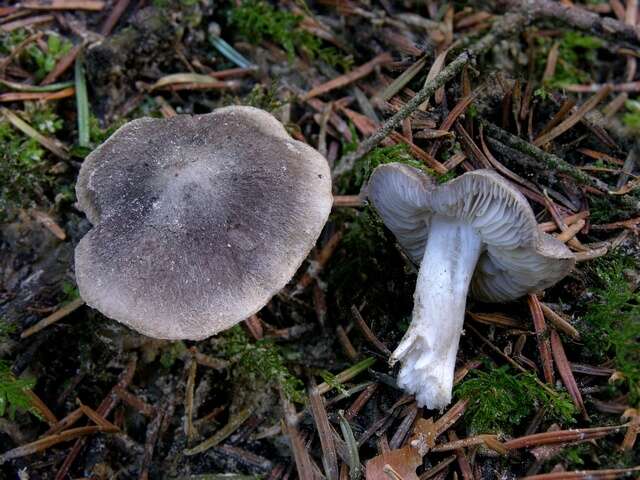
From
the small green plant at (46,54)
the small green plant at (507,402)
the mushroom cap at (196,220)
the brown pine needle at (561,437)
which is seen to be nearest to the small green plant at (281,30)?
the mushroom cap at (196,220)

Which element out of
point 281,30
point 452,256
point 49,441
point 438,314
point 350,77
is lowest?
point 49,441

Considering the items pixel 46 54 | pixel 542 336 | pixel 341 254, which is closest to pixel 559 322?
pixel 542 336

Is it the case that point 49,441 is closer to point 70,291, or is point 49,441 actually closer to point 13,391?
point 13,391

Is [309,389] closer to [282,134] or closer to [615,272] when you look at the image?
[282,134]

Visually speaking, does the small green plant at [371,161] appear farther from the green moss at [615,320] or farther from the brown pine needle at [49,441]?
the brown pine needle at [49,441]

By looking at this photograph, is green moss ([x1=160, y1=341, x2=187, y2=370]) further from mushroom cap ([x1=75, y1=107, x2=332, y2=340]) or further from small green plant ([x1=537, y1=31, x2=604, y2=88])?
small green plant ([x1=537, y1=31, x2=604, y2=88])

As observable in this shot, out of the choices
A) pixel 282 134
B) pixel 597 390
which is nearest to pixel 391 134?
pixel 282 134

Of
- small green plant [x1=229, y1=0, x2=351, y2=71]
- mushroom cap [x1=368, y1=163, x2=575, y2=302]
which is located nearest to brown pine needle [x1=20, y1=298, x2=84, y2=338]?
mushroom cap [x1=368, y1=163, x2=575, y2=302]
